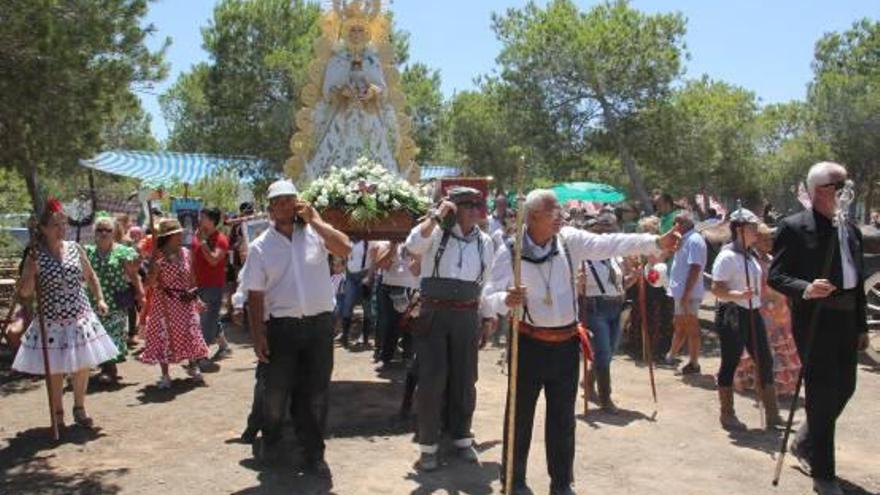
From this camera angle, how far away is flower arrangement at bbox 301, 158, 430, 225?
750 centimetres

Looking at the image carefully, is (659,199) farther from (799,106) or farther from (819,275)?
(799,106)

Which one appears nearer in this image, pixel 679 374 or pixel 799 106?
pixel 679 374

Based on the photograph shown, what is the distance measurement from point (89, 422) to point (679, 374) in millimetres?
6504

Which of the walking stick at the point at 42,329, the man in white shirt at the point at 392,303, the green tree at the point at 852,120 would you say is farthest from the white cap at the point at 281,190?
the green tree at the point at 852,120

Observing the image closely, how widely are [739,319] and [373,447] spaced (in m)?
3.35

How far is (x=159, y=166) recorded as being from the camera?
2720cm

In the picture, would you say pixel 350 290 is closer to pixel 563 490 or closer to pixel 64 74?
pixel 64 74

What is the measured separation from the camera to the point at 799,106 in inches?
1682

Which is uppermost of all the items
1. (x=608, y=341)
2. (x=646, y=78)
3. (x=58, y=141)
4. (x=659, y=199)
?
(x=646, y=78)

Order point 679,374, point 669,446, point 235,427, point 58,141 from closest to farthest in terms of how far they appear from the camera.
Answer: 1. point 669,446
2. point 235,427
3. point 58,141
4. point 679,374

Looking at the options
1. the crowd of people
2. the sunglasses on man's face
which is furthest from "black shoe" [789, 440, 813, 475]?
the sunglasses on man's face

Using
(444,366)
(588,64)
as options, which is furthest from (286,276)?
(588,64)

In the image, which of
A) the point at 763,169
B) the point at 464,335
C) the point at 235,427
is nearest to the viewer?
the point at 464,335

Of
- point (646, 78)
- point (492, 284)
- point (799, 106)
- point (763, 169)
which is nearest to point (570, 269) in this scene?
point (492, 284)
